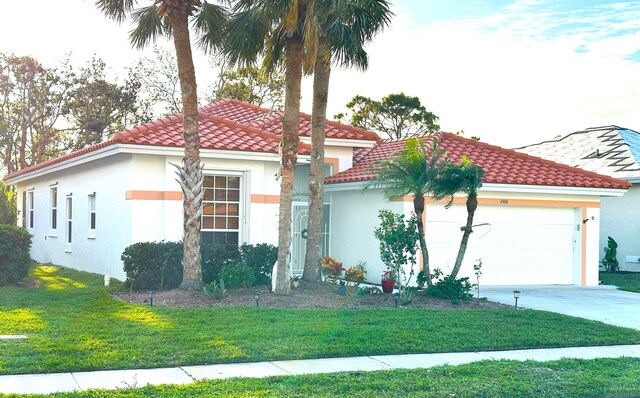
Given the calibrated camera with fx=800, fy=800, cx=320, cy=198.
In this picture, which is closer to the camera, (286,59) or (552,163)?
(286,59)

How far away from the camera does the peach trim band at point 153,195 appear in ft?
60.3

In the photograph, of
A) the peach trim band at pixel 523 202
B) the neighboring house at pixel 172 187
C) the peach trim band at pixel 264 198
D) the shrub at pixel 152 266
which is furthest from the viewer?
the peach trim band at pixel 523 202

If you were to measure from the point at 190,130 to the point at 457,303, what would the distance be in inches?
245

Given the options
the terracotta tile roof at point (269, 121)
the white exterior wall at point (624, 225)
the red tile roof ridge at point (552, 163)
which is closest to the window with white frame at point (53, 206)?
the terracotta tile roof at point (269, 121)

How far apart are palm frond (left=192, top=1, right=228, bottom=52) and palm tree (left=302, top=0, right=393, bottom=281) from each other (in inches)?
83.8

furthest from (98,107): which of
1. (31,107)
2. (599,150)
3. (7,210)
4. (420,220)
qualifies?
(420,220)

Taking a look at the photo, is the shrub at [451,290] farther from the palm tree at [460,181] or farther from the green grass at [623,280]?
the green grass at [623,280]

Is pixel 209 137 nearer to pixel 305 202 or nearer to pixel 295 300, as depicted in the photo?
pixel 305 202

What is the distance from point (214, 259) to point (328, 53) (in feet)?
16.7

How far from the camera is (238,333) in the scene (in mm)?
11305

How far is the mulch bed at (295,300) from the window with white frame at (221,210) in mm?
2727

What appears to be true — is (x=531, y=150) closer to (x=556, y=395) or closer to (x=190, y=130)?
(x=190, y=130)

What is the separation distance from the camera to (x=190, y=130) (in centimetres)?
1579

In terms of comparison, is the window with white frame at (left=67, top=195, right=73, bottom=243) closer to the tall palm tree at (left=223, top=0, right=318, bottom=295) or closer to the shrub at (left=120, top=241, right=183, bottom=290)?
the shrub at (left=120, top=241, right=183, bottom=290)
